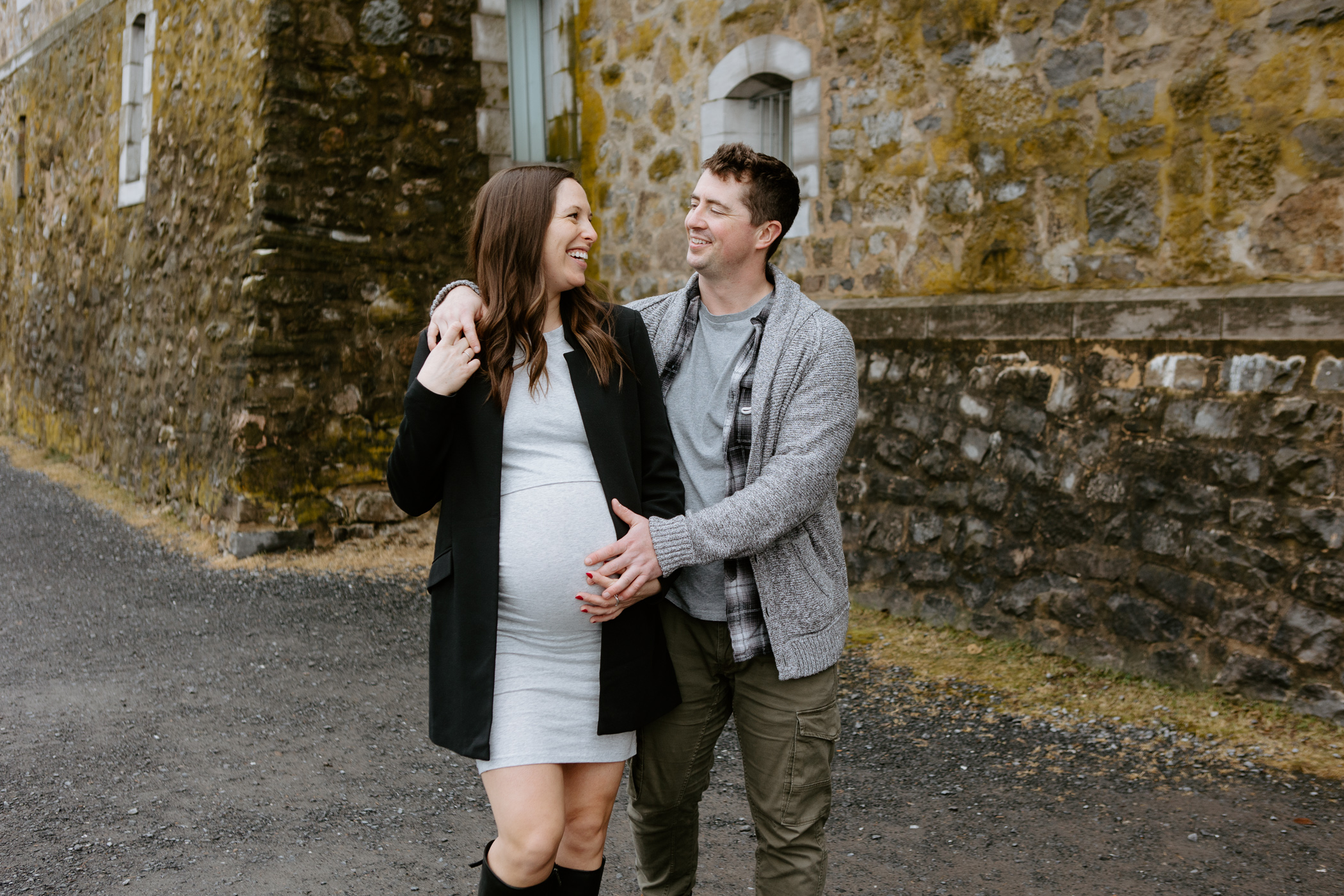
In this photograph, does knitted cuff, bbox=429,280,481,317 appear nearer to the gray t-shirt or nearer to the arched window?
the gray t-shirt

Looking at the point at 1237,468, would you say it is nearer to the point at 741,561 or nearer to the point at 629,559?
the point at 741,561

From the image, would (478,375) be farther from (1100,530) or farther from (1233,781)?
(1100,530)

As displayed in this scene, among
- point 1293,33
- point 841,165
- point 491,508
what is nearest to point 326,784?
point 491,508

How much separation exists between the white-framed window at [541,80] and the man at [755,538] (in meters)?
6.27

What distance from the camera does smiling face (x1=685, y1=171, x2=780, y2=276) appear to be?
94.3 inches

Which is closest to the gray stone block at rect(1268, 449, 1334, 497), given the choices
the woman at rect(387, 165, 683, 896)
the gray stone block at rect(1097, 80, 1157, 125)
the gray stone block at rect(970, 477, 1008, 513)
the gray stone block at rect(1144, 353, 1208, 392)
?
the gray stone block at rect(1144, 353, 1208, 392)

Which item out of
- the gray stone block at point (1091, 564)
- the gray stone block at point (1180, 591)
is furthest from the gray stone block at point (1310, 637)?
the gray stone block at point (1091, 564)

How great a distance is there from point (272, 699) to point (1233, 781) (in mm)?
3822

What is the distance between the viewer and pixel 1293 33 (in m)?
4.23

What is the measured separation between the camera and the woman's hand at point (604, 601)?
2.11 metres

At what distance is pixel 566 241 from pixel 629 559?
2.14 ft

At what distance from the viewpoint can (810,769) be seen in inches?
92.1

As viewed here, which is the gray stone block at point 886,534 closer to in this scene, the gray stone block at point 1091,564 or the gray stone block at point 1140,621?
the gray stone block at point 1091,564

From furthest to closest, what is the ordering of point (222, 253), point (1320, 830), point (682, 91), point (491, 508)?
point (222, 253) < point (682, 91) < point (1320, 830) < point (491, 508)
